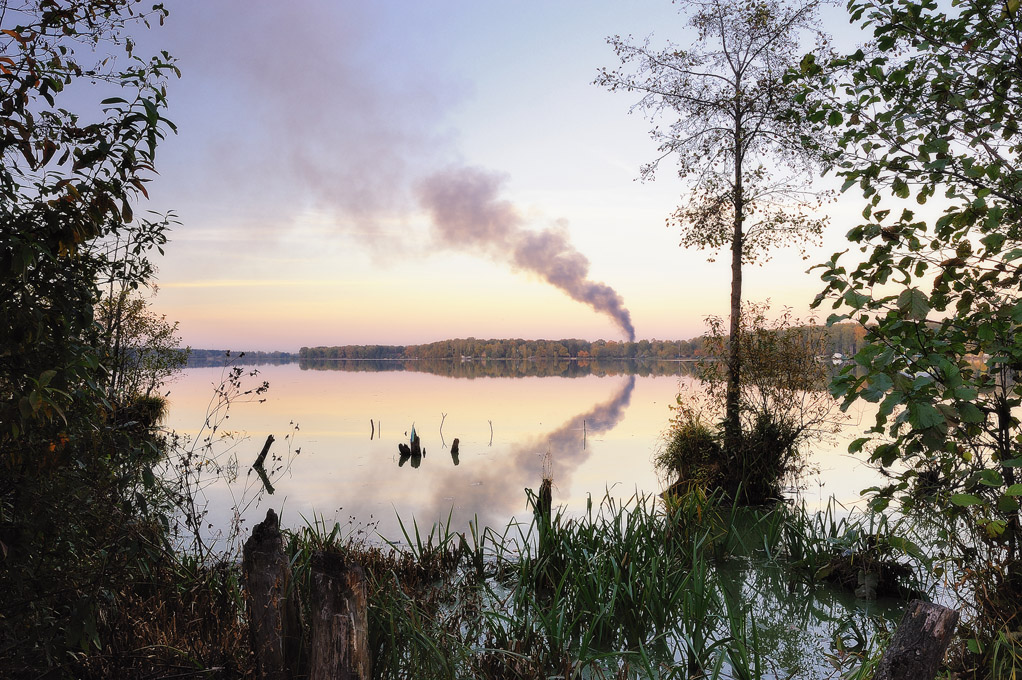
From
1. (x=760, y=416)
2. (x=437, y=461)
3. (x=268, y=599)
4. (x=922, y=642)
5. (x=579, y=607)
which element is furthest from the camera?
(x=437, y=461)

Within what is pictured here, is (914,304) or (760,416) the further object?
(760,416)

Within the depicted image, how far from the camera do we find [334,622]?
3516mm

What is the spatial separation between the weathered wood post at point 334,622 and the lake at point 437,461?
3.87 m

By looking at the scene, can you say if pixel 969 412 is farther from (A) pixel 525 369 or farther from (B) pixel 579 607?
(A) pixel 525 369

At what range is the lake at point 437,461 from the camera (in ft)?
39.8

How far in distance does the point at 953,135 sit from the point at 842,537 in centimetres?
440

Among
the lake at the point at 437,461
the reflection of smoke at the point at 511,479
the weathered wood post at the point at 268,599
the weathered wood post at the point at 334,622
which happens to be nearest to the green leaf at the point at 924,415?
the weathered wood post at the point at 334,622

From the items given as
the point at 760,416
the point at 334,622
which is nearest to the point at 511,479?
the point at 760,416

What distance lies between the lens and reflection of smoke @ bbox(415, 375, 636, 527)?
1237 centimetres

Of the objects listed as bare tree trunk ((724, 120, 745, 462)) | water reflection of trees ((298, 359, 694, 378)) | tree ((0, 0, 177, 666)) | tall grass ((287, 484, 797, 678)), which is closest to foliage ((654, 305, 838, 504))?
bare tree trunk ((724, 120, 745, 462))

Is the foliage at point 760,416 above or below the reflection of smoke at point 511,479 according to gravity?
above

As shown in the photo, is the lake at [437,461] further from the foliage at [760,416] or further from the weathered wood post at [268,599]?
the weathered wood post at [268,599]

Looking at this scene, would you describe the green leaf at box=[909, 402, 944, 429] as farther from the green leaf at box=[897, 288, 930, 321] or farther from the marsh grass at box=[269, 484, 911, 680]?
the marsh grass at box=[269, 484, 911, 680]

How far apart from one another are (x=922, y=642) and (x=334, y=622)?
265 centimetres
